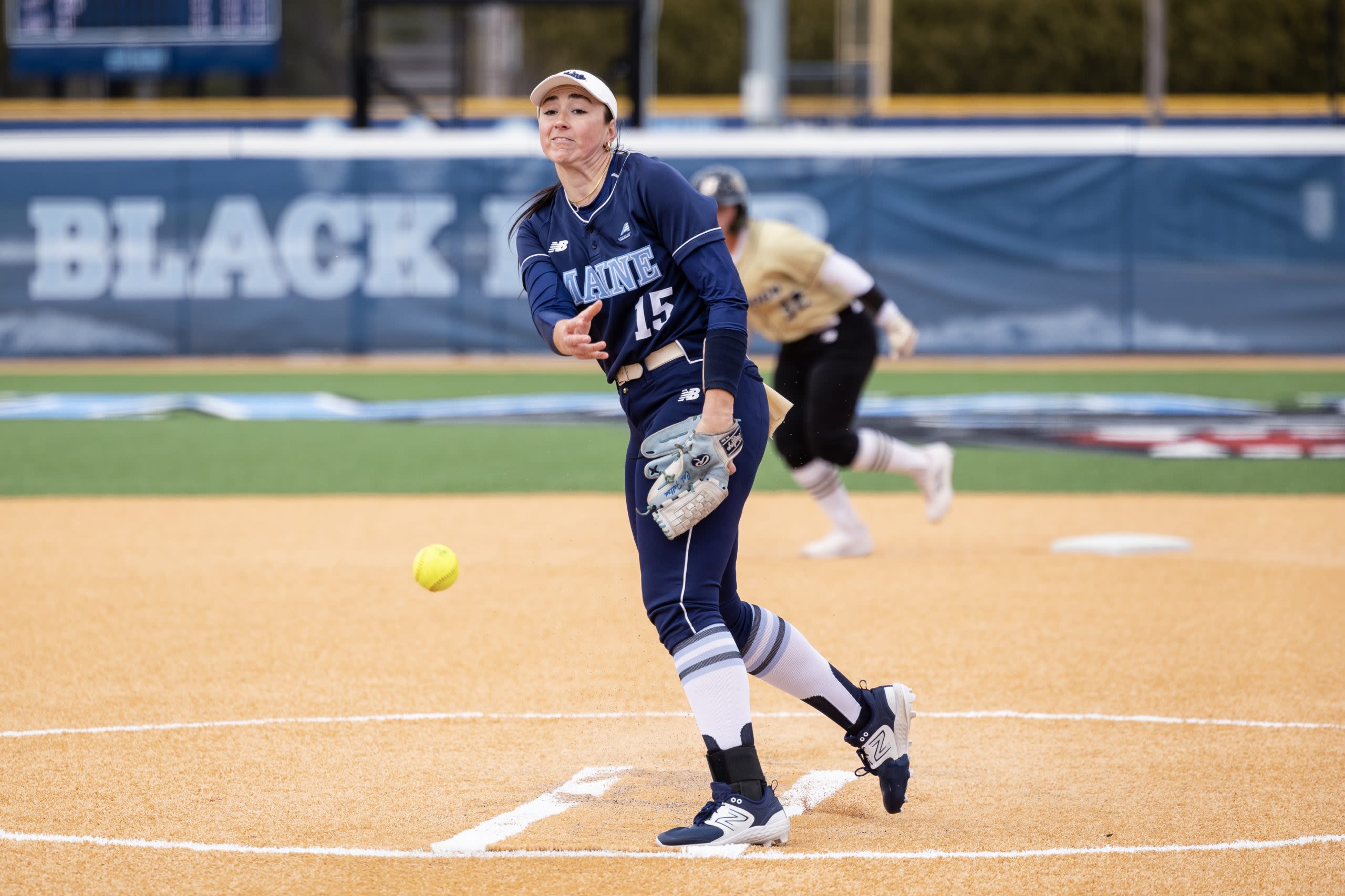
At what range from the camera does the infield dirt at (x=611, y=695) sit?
13.1 feet

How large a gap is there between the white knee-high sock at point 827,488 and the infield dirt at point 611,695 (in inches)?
10.8

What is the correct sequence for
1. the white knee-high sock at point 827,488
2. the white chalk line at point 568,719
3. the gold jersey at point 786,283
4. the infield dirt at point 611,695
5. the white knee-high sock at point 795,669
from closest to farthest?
the infield dirt at point 611,695 → the white knee-high sock at point 795,669 → the white chalk line at point 568,719 → the gold jersey at point 786,283 → the white knee-high sock at point 827,488

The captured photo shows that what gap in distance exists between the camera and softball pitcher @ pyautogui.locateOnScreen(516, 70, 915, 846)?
4.15 metres

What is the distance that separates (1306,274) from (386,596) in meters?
15.3

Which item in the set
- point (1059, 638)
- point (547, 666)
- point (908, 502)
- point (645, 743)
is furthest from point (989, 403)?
point (645, 743)

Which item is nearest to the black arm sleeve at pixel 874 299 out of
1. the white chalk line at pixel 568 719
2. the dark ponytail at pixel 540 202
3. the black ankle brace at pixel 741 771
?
the white chalk line at pixel 568 719

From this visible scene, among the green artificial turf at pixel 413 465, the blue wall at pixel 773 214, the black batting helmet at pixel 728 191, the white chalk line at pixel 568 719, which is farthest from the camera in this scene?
the blue wall at pixel 773 214

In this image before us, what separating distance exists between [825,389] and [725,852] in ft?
15.2

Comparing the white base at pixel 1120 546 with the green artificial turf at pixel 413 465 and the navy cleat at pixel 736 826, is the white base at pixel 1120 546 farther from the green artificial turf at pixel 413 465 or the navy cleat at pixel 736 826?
the navy cleat at pixel 736 826

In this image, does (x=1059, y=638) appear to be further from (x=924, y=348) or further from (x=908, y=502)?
(x=924, y=348)

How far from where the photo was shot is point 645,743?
5180 mm

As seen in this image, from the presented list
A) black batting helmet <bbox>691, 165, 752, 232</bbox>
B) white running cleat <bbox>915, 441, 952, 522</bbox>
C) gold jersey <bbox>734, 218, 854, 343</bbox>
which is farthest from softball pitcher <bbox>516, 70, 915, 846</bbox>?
white running cleat <bbox>915, 441, 952, 522</bbox>

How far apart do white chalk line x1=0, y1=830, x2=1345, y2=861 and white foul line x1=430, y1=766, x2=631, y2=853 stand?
6cm

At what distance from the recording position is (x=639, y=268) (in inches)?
169
